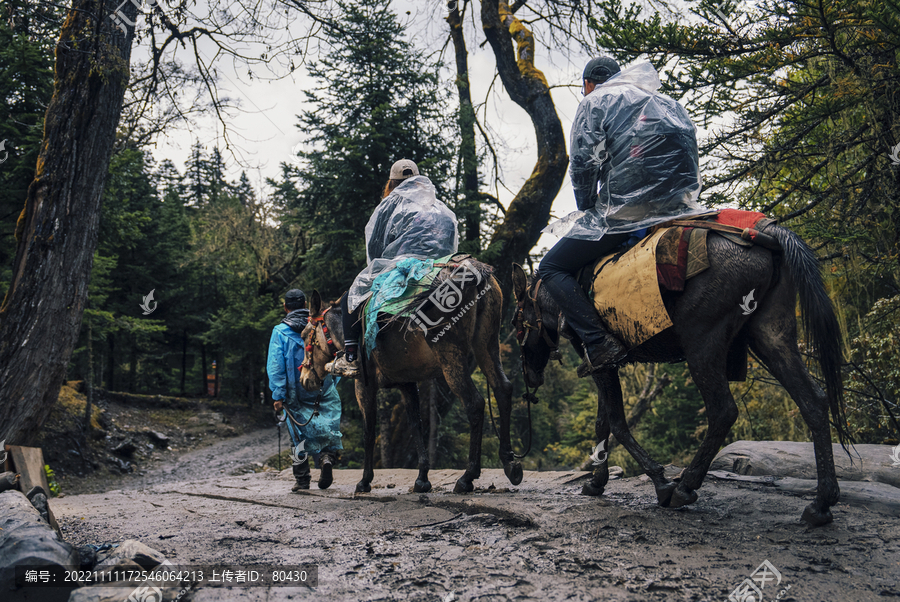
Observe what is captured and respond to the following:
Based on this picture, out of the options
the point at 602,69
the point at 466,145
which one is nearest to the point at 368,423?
the point at 602,69

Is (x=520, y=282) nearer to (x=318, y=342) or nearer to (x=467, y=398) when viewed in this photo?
(x=467, y=398)

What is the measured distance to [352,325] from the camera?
591 centimetres

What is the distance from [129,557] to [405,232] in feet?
12.4

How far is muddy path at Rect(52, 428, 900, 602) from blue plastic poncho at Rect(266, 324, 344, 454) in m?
1.61

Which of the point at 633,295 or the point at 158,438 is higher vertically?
the point at 633,295

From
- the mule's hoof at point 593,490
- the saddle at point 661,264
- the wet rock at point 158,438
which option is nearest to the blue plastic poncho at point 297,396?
the mule's hoof at point 593,490

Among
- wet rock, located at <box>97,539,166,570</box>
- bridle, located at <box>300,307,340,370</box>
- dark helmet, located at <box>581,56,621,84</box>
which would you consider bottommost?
wet rock, located at <box>97,539,166,570</box>

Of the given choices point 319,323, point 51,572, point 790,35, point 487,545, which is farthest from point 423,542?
point 790,35

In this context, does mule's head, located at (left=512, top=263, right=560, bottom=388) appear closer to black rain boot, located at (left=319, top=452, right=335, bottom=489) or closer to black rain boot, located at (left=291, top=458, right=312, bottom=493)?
black rain boot, located at (left=319, top=452, right=335, bottom=489)

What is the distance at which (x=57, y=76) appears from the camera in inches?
260

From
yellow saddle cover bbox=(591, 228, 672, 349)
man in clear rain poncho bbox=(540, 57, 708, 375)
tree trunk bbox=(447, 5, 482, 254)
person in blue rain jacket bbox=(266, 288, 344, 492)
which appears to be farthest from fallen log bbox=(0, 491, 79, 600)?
tree trunk bbox=(447, 5, 482, 254)

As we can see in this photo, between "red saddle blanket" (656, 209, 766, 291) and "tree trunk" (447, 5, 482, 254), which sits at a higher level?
"tree trunk" (447, 5, 482, 254)

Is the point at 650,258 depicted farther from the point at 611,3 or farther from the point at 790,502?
the point at 611,3

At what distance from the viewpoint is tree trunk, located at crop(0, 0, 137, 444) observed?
5.99 m
